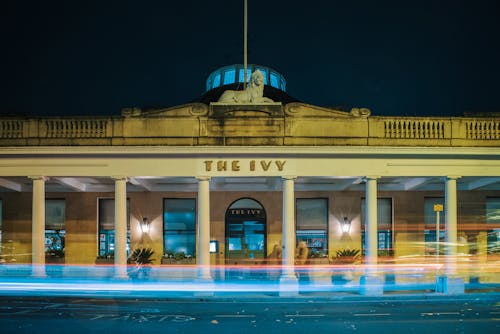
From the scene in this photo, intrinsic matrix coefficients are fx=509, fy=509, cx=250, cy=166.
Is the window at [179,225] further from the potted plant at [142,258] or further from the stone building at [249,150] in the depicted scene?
the stone building at [249,150]

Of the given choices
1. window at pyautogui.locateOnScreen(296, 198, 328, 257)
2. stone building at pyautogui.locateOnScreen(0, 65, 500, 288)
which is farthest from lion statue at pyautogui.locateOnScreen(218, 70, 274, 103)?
window at pyautogui.locateOnScreen(296, 198, 328, 257)

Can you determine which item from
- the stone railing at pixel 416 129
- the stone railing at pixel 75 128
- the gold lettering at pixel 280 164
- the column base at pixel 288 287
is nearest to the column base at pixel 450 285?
the column base at pixel 288 287

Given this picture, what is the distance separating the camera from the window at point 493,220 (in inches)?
1045

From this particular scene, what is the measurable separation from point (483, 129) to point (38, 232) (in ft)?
58.0

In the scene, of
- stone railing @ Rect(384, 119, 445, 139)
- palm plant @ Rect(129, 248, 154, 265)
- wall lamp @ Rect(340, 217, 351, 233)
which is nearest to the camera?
stone railing @ Rect(384, 119, 445, 139)

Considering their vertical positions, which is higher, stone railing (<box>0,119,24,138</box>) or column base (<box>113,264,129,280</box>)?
stone railing (<box>0,119,24,138</box>)

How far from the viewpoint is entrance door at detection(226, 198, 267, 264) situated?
26.6m

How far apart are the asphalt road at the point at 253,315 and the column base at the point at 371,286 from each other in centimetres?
84

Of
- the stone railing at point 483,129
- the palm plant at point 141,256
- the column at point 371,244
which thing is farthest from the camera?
the palm plant at point 141,256

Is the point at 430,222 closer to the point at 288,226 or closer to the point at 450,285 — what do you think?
the point at 450,285

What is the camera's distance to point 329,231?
26719 mm

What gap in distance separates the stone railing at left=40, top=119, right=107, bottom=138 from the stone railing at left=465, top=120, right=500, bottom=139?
1421cm

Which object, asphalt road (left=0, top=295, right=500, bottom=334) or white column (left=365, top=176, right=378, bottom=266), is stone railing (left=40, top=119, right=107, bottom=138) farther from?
white column (left=365, top=176, right=378, bottom=266)

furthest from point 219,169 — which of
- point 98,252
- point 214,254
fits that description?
point 98,252
